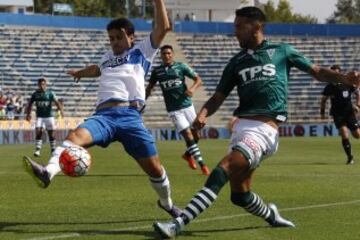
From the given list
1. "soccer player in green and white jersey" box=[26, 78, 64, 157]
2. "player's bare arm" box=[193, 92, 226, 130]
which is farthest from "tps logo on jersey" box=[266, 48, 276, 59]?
"soccer player in green and white jersey" box=[26, 78, 64, 157]

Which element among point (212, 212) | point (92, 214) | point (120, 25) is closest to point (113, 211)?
point (92, 214)

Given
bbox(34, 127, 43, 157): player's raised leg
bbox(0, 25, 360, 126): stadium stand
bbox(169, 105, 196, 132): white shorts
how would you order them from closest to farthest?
bbox(169, 105, 196, 132): white shorts
bbox(34, 127, 43, 157): player's raised leg
bbox(0, 25, 360, 126): stadium stand

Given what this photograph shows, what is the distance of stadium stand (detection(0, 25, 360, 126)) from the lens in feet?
170

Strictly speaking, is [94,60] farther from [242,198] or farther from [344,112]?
[242,198]

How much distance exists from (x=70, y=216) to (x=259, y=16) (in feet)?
11.9

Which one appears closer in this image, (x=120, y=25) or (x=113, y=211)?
A: (x=120, y=25)

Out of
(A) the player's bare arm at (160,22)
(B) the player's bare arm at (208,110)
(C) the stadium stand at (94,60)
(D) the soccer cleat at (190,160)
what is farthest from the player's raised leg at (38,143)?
(C) the stadium stand at (94,60)

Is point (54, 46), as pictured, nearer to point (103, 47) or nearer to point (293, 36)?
point (103, 47)

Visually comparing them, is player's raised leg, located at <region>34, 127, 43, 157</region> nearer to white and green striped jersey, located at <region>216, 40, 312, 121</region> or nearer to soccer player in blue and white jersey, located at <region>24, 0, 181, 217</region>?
soccer player in blue and white jersey, located at <region>24, 0, 181, 217</region>

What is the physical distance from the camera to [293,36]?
63.5 m

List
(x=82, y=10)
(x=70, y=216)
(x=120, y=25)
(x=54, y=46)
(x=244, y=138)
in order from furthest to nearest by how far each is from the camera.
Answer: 1. (x=82, y=10)
2. (x=54, y=46)
3. (x=70, y=216)
4. (x=120, y=25)
5. (x=244, y=138)

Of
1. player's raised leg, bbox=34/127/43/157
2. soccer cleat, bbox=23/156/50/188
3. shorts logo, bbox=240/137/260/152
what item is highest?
shorts logo, bbox=240/137/260/152

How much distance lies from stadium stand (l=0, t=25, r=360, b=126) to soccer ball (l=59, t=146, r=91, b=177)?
38.9 metres

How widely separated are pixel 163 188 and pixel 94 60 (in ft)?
153
